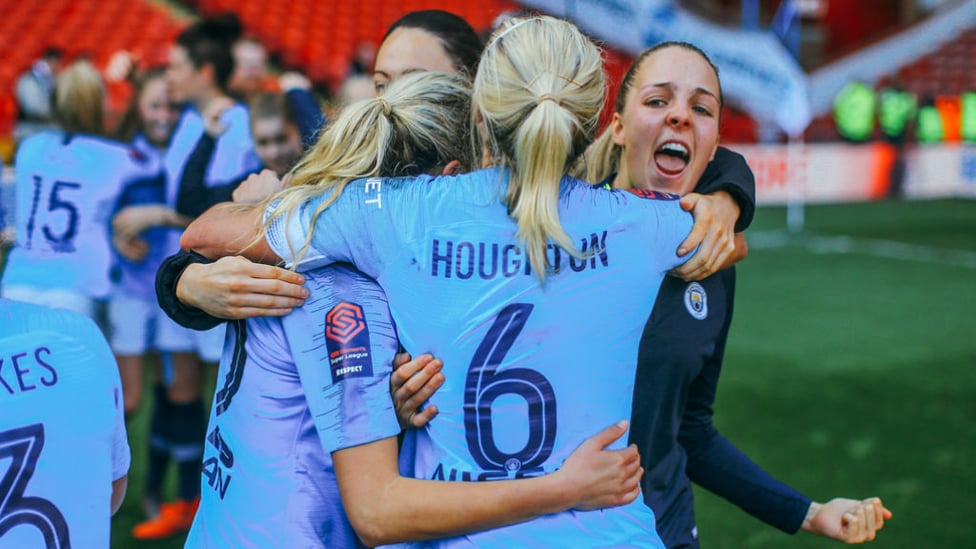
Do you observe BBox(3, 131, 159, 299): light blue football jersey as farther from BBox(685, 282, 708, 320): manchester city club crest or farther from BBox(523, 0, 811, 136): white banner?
BBox(523, 0, 811, 136): white banner

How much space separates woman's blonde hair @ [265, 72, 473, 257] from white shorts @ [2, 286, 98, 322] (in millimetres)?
2493

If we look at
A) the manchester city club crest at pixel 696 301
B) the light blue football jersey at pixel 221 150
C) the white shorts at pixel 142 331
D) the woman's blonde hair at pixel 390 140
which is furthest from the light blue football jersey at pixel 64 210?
the manchester city club crest at pixel 696 301

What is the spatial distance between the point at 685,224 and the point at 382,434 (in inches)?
24.1

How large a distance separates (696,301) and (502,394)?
62 cm

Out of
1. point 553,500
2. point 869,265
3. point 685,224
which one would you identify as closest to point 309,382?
point 553,500

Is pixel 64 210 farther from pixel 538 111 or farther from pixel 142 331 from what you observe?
pixel 538 111

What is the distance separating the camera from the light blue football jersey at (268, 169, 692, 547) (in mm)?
1382

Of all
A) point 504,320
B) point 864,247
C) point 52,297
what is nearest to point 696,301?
point 504,320

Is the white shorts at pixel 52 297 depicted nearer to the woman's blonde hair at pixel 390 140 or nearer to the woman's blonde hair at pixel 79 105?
the woman's blonde hair at pixel 79 105

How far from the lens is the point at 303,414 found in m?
1.47

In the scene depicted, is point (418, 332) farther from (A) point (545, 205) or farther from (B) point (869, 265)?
(B) point (869, 265)

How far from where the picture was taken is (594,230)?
4.69 ft

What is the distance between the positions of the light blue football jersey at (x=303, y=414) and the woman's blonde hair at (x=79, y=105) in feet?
8.83

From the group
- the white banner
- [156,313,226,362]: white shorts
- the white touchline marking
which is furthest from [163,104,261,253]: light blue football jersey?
the white touchline marking
